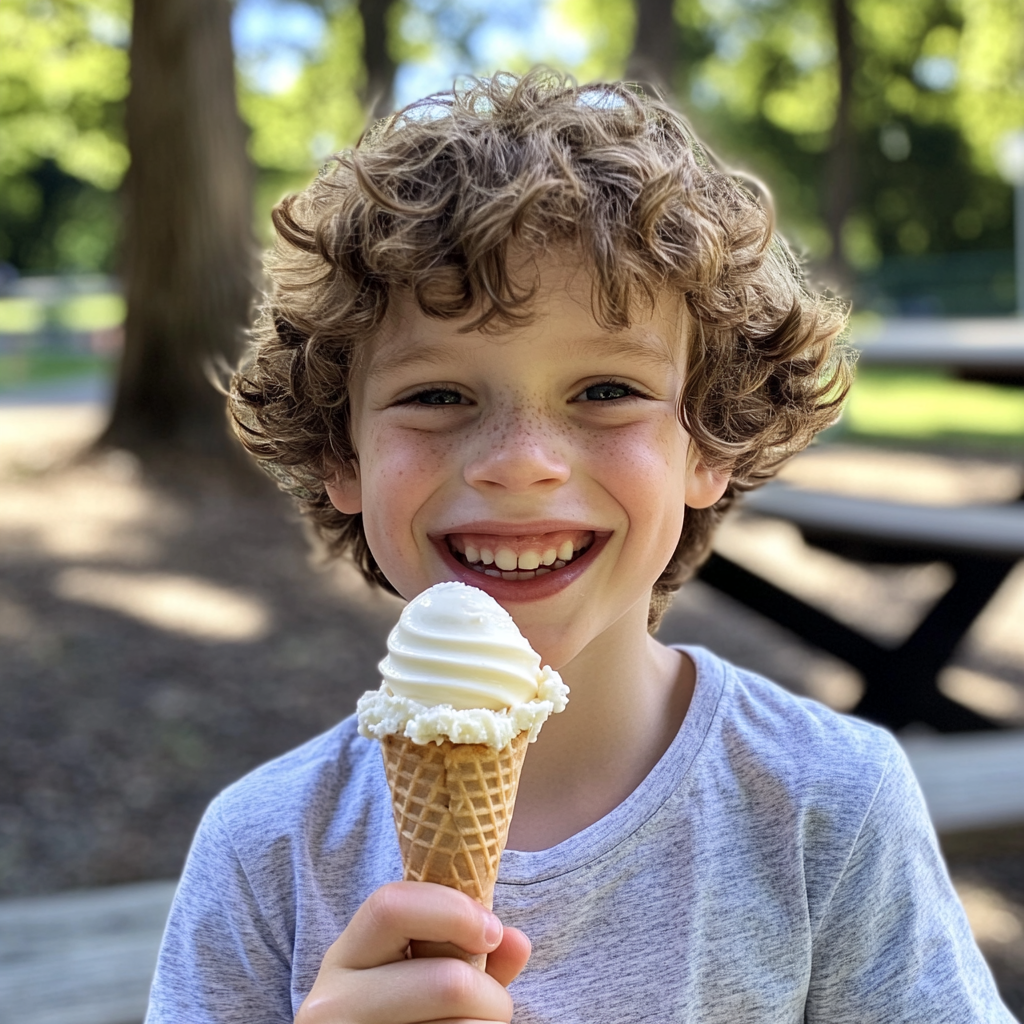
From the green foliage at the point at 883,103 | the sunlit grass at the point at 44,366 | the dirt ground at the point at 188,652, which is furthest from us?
the green foliage at the point at 883,103

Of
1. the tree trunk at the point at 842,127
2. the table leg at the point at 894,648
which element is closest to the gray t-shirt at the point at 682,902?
the table leg at the point at 894,648

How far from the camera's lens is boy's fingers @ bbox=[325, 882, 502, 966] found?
1.24 meters

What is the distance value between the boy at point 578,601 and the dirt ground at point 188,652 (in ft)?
4.03

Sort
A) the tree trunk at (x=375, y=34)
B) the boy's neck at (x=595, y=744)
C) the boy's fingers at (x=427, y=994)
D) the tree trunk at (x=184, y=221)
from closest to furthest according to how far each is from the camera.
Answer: the boy's fingers at (x=427, y=994) → the boy's neck at (x=595, y=744) → the tree trunk at (x=184, y=221) → the tree trunk at (x=375, y=34)

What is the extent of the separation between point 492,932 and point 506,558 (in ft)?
1.42

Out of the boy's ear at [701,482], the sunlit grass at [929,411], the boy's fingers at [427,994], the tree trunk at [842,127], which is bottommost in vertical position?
the boy's fingers at [427,994]

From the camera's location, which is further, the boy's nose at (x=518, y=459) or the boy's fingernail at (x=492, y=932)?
the boy's nose at (x=518, y=459)

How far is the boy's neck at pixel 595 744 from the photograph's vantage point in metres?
1.65

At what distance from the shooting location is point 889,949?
1.54 metres

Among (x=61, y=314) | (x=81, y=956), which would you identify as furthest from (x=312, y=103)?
(x=81, y=956)

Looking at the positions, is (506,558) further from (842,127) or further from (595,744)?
(842,127)

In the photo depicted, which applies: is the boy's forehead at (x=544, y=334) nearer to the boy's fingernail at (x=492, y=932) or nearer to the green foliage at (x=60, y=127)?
the boy's fingernail at (x=492, y=932)

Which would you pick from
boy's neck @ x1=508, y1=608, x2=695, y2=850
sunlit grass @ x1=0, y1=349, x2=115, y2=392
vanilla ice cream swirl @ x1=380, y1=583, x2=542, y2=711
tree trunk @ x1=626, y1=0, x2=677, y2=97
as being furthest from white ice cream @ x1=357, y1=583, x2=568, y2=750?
sunlit grass @ x1=0, y1=349, x2=115, y2=392

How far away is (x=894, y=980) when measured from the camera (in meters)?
1.52
